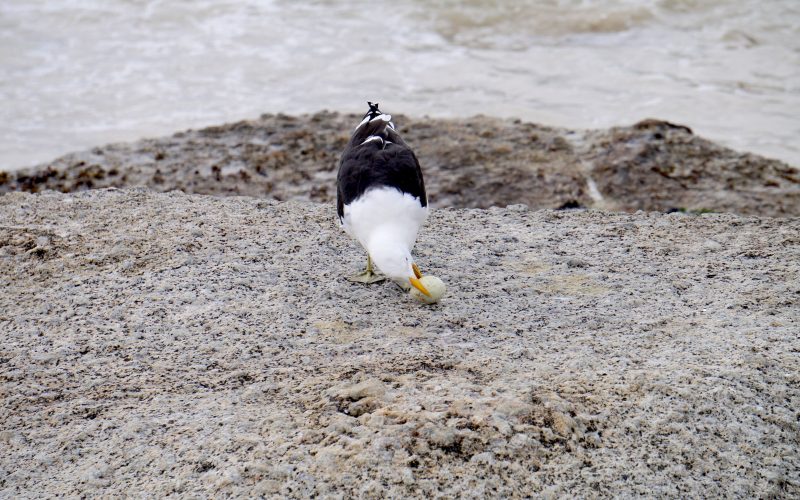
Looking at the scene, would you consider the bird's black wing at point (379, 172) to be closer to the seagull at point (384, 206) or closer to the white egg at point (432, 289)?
the seagull at point (384, 206)

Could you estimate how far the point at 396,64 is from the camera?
39.7 ft

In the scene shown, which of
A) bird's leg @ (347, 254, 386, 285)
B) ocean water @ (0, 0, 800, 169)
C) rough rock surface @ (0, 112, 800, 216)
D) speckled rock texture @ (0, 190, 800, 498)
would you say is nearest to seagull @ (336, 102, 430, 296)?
bird's leg @ (347, 254, 386, 285)

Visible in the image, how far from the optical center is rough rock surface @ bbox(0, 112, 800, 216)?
22.1 ft

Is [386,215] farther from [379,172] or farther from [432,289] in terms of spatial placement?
[432,289]

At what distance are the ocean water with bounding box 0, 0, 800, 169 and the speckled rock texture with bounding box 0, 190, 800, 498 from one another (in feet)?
16.1

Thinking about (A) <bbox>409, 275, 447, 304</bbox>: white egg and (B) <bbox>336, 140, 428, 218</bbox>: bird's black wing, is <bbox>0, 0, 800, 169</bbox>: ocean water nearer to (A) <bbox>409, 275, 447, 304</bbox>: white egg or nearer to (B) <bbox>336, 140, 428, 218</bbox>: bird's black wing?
(B) <bbox>336, 140, 428, 218</bbox>: bird's black wing

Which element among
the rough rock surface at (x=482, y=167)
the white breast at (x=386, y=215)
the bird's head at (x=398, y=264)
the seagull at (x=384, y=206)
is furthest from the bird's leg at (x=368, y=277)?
the rough rock surface at (x=482, y=167)

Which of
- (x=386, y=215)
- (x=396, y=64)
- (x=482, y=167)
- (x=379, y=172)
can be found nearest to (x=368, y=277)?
(x=386, y=215)

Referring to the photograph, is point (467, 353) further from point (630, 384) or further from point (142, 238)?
point (142, 238)

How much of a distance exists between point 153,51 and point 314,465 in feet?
35.3

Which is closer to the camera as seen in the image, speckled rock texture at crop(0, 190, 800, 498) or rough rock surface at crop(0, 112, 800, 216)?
speckled rock texture at crop(0, 190, 800, 498)

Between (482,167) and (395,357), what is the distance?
3633mm

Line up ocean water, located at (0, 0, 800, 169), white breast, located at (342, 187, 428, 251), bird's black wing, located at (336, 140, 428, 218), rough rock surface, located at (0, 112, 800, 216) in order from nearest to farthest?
white breast, located at (342, 187, 428, 251) → bird's black wing, located at (336, 140, 428, 218) → rough rock surface, located at (0, 112, 800, 216) → ocean water, located at (0, 0, 800, 169)

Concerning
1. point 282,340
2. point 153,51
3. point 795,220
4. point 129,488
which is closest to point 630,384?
point 282,340
